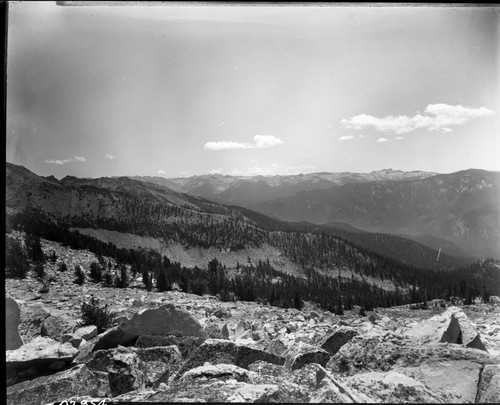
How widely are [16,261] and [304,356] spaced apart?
548 cm

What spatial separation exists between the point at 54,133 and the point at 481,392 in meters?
7.24

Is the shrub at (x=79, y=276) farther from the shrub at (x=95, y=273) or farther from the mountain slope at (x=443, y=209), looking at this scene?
the mountain slope at (x=443, y=209)

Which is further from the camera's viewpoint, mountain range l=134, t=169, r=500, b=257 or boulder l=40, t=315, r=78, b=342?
mountain range l=134, t=169, r=500, b=257

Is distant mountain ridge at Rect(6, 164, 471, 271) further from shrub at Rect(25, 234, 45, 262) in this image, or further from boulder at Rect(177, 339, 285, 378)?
boulder at Rect(177, 339, 285, 378)

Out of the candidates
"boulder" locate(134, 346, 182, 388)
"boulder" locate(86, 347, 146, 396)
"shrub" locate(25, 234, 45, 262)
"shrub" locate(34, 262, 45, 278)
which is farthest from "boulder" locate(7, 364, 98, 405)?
"shrub" locate(25, 234, 45, 262)

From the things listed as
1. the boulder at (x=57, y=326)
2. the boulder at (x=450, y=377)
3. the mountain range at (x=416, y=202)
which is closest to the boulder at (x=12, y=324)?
the boulder at (x=57, y=326)

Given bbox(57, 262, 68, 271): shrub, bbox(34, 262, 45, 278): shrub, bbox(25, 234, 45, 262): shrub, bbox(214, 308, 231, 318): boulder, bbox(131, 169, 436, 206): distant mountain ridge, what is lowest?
bbox(214, 308, 231, 318): boulder

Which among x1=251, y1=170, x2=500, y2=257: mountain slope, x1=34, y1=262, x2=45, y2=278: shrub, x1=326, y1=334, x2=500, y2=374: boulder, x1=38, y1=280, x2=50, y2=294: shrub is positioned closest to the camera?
x1=326, y1=334, x2=500, y2=374: boulder

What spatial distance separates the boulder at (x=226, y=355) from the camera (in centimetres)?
502

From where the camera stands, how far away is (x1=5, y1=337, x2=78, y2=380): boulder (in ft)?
16.5

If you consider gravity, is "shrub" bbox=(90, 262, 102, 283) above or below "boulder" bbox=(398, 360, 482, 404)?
above

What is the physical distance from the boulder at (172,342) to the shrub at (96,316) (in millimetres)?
1105

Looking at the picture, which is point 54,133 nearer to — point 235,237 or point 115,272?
point 115,272

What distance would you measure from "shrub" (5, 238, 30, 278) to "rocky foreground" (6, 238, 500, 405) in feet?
0.64
